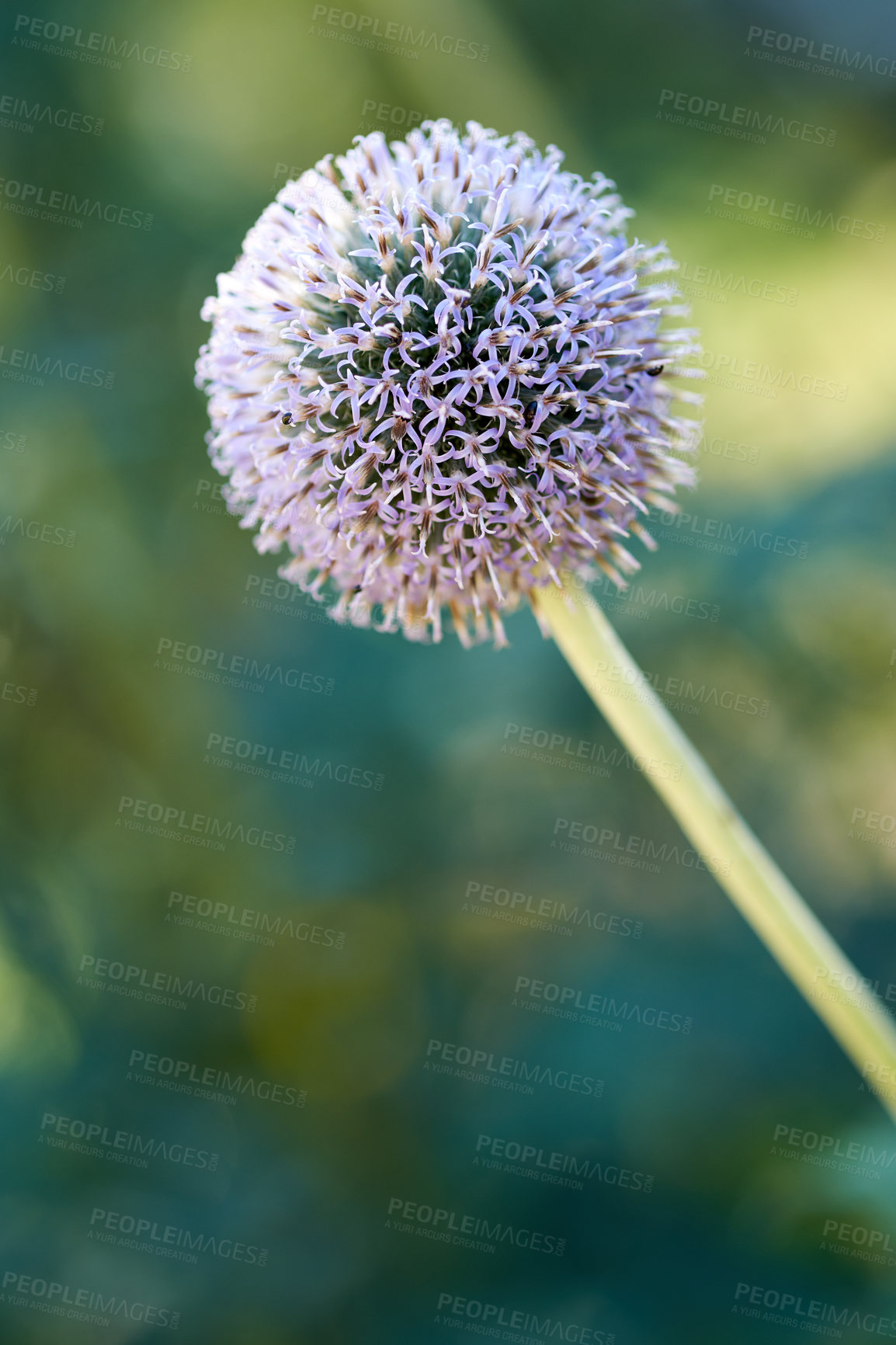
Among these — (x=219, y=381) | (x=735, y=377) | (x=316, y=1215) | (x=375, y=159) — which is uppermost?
(x=735, y=377)

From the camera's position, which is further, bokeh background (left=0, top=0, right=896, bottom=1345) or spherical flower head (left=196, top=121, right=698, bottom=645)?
bokeh background (left=0, top=0, right=896, bottom=1345)

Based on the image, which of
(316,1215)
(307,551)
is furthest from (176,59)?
(316,1215)

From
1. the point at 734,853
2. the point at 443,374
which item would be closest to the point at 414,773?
the point at 734,853

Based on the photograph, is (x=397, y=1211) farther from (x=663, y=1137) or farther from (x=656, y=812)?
(x=656, y=812)

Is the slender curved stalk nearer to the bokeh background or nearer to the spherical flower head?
the spherical flower head

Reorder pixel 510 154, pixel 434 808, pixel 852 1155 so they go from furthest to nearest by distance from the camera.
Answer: pixel 434 808, pixel 852 1155, pixel 510 154

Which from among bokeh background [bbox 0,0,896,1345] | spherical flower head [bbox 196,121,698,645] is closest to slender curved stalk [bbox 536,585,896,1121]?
spherical flower head [bbox 196,121,698,645]

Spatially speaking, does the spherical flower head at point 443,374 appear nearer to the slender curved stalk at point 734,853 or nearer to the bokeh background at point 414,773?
the slender curved stalk at point 734,853
